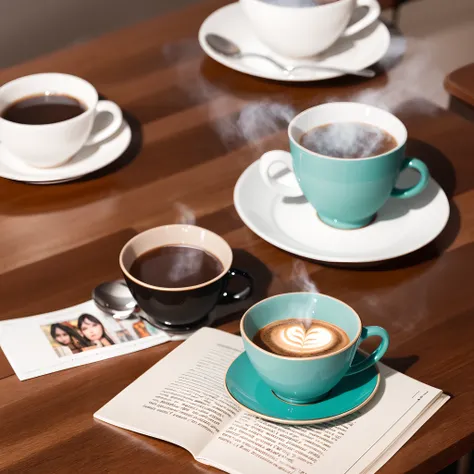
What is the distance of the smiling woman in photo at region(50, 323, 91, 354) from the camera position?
44.3 inches

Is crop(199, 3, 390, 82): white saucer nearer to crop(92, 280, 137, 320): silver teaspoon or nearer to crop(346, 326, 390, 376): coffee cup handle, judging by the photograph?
crop(92, 280, 137, 320): silver teaspoon

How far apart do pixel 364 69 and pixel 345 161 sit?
603 mm

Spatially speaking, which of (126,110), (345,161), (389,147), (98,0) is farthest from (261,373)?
(98,0)

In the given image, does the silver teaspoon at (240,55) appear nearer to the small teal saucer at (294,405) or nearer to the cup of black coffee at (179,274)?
the cup of black coffee at (179,274)

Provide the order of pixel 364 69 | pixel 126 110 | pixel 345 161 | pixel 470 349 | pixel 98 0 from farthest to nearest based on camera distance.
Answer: pixel 98 0 → pixel 364 69 → pixel 126 110 → pixel 345 161 → pixel 470 349

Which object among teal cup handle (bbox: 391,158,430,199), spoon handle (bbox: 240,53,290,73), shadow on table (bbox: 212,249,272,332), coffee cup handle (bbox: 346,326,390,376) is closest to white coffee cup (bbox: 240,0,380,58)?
spoon handle (bbox: 240,53,290,73)

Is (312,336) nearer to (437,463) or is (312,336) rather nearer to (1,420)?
(437,463)

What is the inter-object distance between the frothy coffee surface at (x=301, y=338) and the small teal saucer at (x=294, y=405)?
0.05 meters

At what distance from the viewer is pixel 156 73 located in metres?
1.76

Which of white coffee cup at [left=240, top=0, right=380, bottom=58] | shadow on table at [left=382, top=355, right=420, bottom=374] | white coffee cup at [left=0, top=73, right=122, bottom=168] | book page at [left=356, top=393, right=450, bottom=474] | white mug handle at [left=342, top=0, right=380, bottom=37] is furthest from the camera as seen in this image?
white mug handle at [left=342, top=0, right=380, bottom=37]

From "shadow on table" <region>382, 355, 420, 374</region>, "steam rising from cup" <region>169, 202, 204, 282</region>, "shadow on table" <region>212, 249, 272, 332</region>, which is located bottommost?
"shadow on table" <region>382, 355, 420, 374</region>

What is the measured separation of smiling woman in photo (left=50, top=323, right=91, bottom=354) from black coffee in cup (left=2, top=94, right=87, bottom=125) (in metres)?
0.46

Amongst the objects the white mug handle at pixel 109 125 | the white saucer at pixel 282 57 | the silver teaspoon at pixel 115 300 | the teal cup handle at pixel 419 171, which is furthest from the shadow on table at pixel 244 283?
the white saucer at pixel 282 57

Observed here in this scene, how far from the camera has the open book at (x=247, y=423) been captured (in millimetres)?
935
